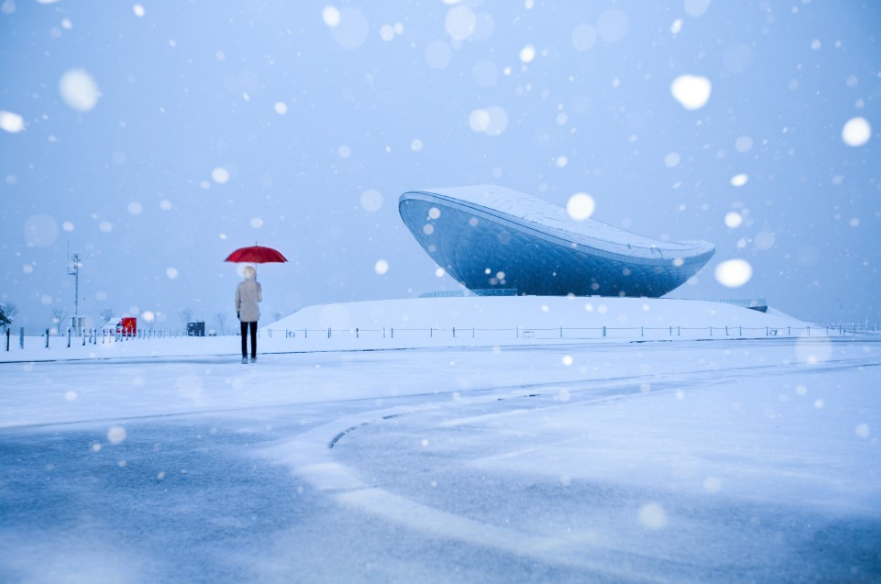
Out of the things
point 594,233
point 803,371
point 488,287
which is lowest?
point 803,371

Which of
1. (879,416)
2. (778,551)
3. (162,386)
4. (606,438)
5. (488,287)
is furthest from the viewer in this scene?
(488,287)

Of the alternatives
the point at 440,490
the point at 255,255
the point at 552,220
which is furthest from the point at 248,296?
the point at 552,220

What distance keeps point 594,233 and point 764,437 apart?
191 feet

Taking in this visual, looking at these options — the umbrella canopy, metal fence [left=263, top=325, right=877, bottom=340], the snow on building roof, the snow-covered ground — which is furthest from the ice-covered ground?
the snow on building roof

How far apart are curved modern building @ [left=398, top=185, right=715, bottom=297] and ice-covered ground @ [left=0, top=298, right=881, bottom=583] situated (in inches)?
2010

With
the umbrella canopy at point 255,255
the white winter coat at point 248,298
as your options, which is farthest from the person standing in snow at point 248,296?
the umbrella canopy at point 255,255

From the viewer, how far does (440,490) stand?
3.59m

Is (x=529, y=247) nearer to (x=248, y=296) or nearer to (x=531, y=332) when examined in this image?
(x=531, y=332)

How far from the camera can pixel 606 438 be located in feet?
17.2

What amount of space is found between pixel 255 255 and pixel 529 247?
1741 inches

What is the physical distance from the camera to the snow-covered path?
8.17ft

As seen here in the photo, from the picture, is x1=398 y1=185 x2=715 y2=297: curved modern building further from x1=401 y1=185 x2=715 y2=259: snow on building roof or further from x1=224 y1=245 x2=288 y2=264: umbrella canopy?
x1=224 y1=245 x2=288 y2=264: umbrella canopy

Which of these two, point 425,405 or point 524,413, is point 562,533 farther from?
point 425,405

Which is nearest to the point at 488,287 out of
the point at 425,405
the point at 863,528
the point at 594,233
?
the point at 594,233
